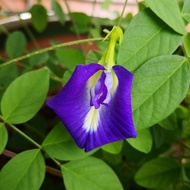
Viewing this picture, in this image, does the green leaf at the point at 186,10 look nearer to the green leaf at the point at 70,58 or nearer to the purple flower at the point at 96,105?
the purple flower at the point at 96,105

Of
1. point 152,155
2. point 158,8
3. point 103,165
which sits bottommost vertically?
point 152,155

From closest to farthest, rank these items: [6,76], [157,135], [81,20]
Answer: [157,135] → [6,76] → [81,20]

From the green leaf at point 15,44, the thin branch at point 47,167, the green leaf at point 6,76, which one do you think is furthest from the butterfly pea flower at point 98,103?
the green leaf at point 15,44

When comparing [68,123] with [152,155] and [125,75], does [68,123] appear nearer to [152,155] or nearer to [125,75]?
[125,75]

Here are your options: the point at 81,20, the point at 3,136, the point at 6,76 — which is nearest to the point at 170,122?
the point at 3,136

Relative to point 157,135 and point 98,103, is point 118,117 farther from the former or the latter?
point 157,135

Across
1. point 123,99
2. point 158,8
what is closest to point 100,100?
point 123,99
